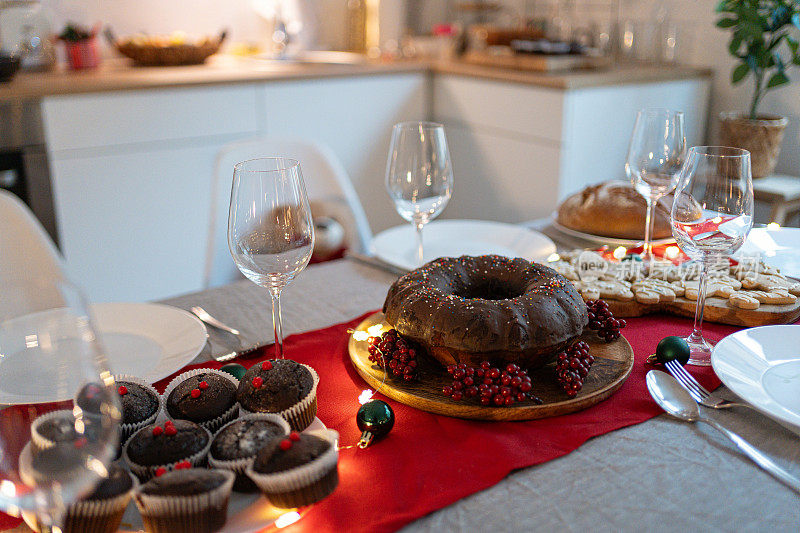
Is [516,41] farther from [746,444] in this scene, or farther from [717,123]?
[746,444]

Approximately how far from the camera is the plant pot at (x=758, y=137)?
190cm

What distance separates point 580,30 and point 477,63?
47 cm

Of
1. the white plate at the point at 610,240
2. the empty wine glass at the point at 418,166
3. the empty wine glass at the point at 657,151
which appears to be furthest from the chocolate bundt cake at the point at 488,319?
the white plate at the point at 610,240

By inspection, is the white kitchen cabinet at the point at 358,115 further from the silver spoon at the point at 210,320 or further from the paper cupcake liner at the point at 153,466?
the paper cupcake liner at the point at 153,466

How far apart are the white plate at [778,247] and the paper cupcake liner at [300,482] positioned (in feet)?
2.57

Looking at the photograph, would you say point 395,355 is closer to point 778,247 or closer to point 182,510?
point 182,510

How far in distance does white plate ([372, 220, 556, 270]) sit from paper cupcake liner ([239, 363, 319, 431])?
49 centimetres

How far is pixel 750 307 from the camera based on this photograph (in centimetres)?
89

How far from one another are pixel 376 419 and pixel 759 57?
1.76 meters

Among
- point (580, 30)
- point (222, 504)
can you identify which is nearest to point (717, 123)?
point (580, 30)

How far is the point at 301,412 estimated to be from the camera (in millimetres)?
627

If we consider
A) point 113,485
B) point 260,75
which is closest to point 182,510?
point 113,485

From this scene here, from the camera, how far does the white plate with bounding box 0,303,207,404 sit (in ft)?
2.03

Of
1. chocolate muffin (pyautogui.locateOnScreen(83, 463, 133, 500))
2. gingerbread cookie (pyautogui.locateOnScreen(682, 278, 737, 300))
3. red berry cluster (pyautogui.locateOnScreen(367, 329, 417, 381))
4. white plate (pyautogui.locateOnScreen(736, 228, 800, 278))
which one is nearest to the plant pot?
white plate (pyautogui.locateOnScreen(736, 228, 800, 278))
